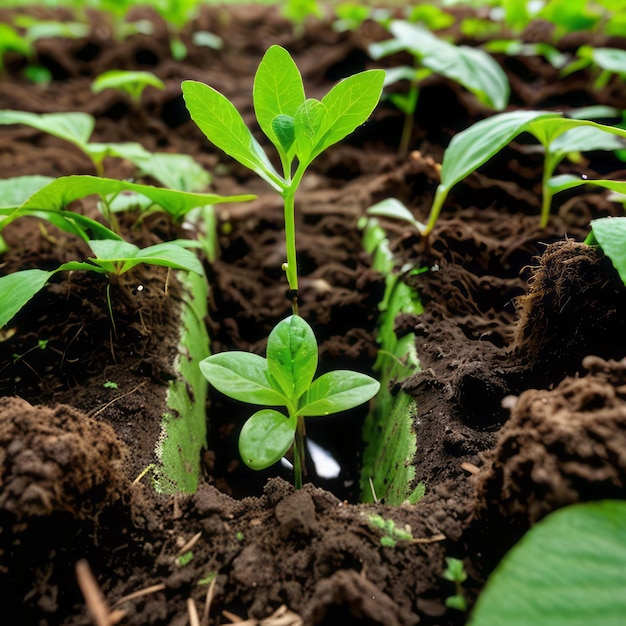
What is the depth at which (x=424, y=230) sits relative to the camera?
3.56 feet

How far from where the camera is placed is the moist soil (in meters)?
0.56

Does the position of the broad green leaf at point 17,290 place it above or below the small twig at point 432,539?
above

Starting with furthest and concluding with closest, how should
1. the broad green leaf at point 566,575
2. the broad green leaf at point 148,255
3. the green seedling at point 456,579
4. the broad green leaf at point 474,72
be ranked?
the broad green leaf at point 474,72
the broad green leaf at point 148,255
the green seedling at point 456,579
the broad green leaf at point 566,575

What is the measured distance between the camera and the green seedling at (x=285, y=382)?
0.70 meters

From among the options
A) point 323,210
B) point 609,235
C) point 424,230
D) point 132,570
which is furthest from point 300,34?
point 132,570

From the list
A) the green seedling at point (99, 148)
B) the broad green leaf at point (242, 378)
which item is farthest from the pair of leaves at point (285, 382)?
the green seedling at point (99, 148)

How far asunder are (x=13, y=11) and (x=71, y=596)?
13.3 ft

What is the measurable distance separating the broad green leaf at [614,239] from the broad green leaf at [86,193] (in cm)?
56

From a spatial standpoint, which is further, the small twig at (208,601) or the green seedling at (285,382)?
the green seedling at (285,382)

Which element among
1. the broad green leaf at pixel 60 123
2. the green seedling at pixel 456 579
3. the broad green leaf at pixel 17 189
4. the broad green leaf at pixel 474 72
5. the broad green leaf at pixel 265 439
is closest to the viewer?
the green seedling at pixel 456 579

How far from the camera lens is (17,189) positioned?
43.4 inches

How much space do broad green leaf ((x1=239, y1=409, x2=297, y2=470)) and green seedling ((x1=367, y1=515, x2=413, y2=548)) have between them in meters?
0.15

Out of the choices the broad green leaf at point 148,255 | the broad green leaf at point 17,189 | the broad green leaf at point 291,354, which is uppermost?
the broad green leaf at point 17,189

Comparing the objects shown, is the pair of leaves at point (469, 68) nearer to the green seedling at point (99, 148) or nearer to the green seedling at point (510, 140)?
the green seedling at point (510, 140)
